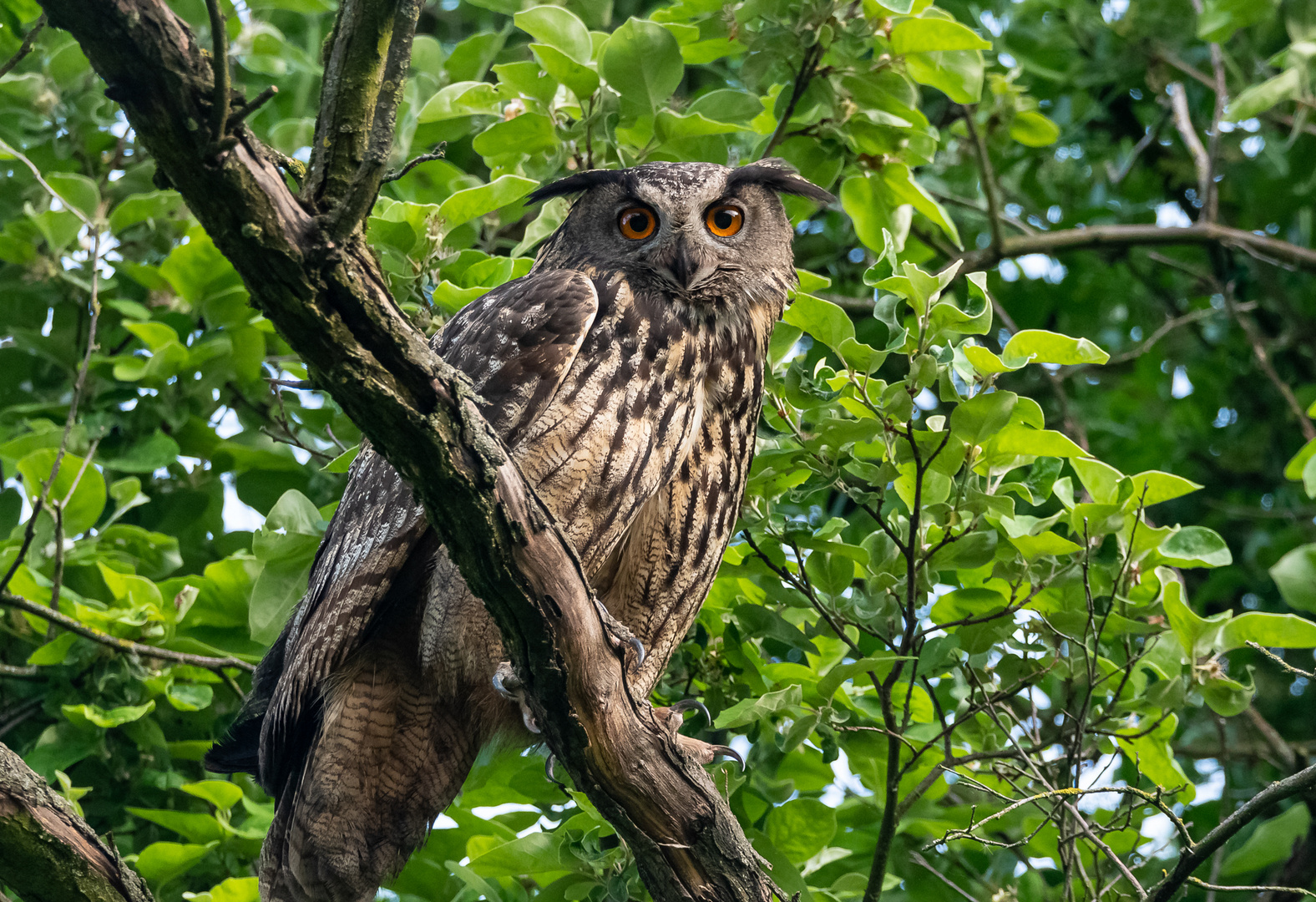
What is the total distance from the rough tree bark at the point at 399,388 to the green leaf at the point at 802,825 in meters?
0.66

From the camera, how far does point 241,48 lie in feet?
13.3

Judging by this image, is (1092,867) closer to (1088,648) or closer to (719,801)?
(1088,648)

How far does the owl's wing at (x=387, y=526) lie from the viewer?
2574 millimetres

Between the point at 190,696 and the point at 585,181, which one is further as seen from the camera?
the point at 190,696

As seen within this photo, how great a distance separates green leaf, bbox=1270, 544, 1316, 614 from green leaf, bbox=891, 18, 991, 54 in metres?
1.53

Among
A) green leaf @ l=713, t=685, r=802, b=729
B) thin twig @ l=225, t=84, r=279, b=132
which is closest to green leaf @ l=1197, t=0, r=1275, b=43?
green leaf @ l=713, t=685, r=802, b=729

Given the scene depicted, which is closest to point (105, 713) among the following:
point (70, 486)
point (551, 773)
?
point (70, 486)

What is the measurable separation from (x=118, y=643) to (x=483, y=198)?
1.52 metres

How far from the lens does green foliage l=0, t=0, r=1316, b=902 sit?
268 cm

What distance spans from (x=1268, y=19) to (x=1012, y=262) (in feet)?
4.46

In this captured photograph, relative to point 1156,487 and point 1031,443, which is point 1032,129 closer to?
point 1156,487

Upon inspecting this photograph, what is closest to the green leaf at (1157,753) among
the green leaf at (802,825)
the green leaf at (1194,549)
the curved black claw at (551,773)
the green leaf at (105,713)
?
the green leaf at (1194,549)

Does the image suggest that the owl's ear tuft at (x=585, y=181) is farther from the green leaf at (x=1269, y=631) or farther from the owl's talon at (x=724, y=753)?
the green leaf at (x=1269, y=631)

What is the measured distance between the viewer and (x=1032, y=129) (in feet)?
14.1
